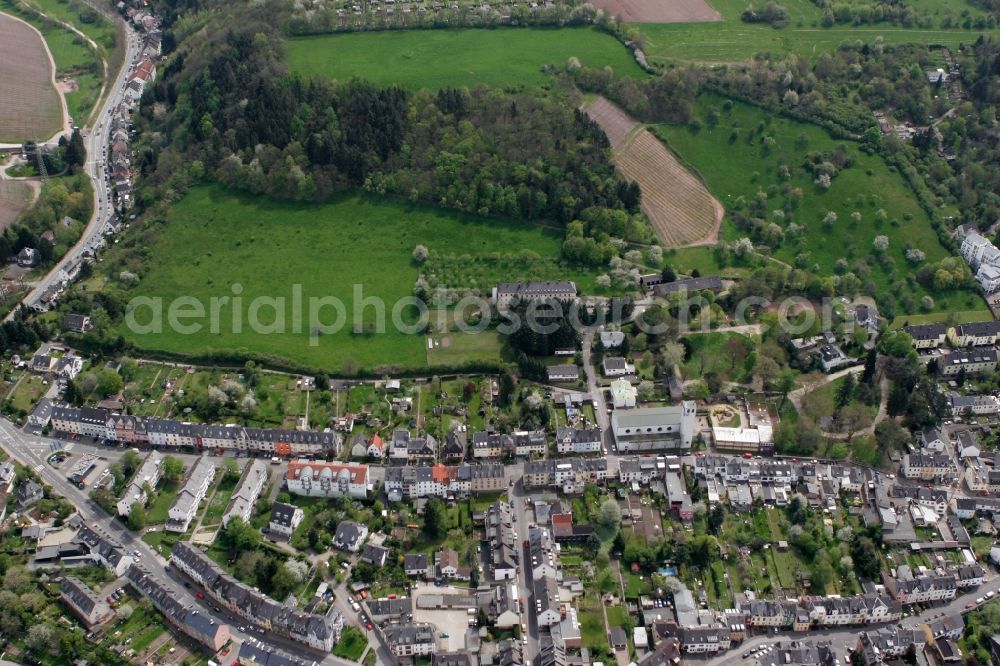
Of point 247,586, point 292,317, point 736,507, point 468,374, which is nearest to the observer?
point 247,586

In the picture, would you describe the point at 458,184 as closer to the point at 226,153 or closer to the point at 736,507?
the point at 226,153

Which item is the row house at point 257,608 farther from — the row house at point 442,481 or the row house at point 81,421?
the row house at point 81,421

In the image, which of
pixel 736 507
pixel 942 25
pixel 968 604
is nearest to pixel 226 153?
pixel 736 507

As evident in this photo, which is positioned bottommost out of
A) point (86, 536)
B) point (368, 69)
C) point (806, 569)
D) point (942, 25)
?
point (86, 536)

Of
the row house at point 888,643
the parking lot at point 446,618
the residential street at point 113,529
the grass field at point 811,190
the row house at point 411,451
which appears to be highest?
the grass field at point 811,190

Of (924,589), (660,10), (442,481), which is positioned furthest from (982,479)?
(660,10)

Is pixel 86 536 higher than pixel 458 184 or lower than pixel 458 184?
lower

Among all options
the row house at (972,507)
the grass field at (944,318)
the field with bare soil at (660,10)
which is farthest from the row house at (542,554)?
the field with bare soil at (660,10)
